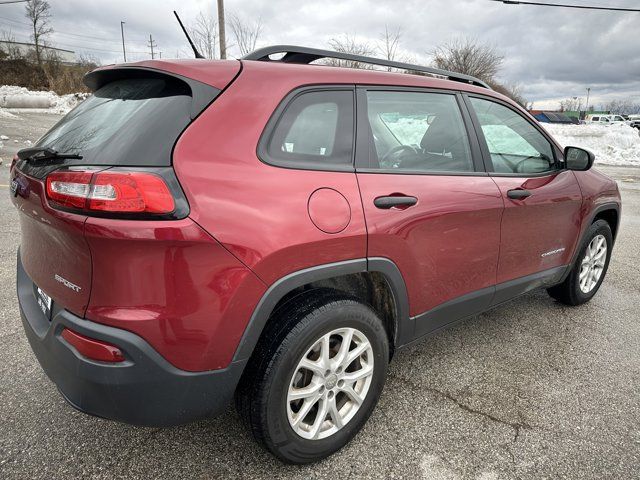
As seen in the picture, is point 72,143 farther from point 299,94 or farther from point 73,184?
point 299,94

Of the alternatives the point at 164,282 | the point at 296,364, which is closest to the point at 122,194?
the point at 164,282

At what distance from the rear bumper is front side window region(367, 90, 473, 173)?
1186 millimetres

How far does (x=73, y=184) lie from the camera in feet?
4.91

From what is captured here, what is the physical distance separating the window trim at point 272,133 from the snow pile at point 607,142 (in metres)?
19.7

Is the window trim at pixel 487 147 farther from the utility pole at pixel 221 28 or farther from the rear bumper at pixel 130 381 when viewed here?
the utility pole at pixel 221 28

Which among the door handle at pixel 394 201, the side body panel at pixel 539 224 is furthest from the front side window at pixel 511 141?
the door handle at pixel 394 201

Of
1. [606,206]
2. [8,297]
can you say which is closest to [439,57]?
[606,206]

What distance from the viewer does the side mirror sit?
3088 millimetres

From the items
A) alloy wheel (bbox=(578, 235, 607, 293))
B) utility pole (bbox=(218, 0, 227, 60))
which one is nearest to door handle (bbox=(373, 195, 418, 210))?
alloy wheel (bbox=(578, 235, 607, 293))

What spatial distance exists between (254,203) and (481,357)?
6.76 ft

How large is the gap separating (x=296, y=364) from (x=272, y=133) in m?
0.93

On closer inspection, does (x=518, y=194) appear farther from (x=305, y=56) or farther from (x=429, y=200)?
(x=305, y=56)

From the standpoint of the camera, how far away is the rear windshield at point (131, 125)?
1530mm

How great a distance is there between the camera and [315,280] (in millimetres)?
1781
